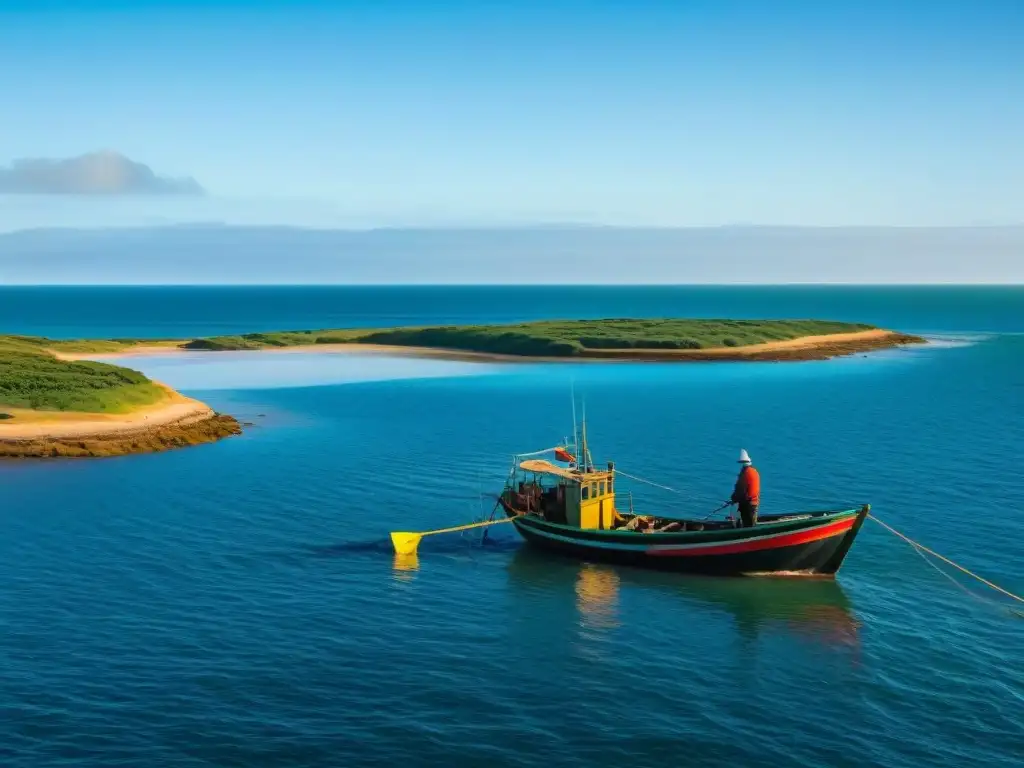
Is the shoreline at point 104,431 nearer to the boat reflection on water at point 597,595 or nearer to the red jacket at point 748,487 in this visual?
the boat reflection on water at point 597,595

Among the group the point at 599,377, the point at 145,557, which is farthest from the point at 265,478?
the point at 599,377

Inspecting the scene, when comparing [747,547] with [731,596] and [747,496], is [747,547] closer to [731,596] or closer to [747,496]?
[747,496]

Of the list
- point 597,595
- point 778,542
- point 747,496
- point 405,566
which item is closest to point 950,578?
point 778,542

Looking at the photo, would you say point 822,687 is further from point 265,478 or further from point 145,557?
point 265,478

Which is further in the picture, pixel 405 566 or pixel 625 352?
pixel 625 352

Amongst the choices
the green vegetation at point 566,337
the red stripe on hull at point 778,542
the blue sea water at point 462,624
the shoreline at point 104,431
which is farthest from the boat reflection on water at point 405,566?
the green vegetation at point 566,337

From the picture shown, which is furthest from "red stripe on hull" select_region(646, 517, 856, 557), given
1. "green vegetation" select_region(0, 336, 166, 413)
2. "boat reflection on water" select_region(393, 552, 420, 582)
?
"green vegetation" select_region(0, 336, 166, 413)
